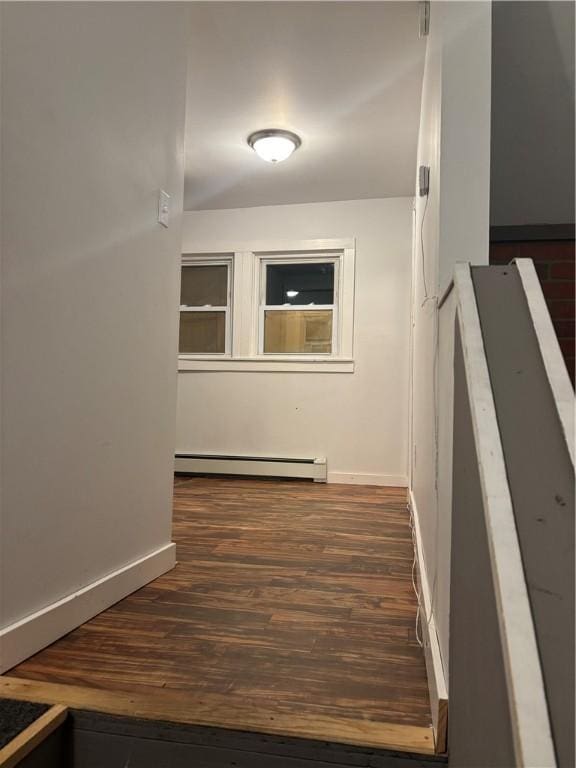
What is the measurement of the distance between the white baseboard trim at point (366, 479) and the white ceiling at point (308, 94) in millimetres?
2264

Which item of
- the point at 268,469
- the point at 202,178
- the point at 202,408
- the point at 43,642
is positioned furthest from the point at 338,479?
the point at 43,642

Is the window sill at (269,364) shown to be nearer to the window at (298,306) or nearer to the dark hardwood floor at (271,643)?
the window at (298,306)

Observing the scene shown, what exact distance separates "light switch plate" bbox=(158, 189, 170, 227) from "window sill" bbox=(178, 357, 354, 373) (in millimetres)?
2608

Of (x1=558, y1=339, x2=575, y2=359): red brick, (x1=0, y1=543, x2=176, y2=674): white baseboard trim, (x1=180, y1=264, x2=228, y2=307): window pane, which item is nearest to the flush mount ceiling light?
(x1=180, y1=264, x2=228, y2=307): window pane

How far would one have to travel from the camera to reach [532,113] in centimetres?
239

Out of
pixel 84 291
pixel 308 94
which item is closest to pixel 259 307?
pixel 308 94

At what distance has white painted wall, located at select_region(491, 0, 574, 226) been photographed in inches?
80.8

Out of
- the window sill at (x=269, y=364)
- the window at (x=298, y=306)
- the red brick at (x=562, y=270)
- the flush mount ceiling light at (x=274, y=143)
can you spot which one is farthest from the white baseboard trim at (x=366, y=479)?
the flush mount ceiling light at (x=274, y=143)

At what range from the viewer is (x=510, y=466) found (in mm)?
728

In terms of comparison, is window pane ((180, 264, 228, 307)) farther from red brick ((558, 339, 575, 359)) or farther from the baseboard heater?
red brick ((558, 339, 575, 359))

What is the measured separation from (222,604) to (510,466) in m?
1.30

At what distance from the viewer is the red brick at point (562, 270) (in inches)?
107

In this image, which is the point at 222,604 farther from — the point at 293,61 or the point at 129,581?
the point at 293,61

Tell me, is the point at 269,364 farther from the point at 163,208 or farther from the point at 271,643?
the point at 271,643
